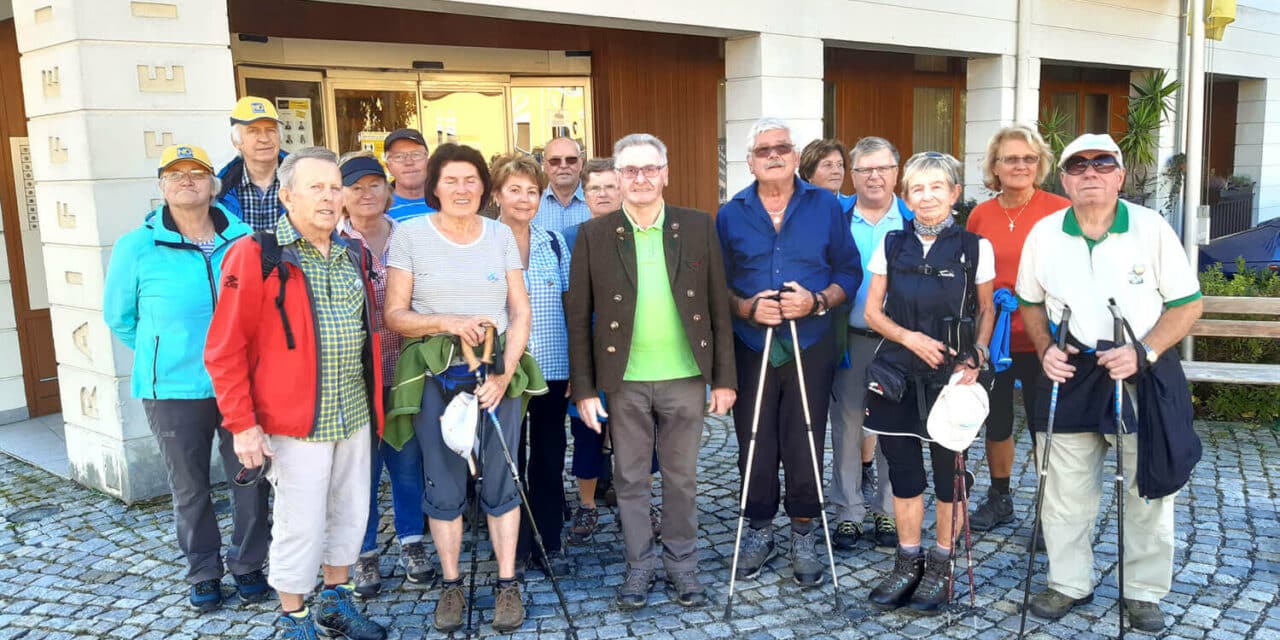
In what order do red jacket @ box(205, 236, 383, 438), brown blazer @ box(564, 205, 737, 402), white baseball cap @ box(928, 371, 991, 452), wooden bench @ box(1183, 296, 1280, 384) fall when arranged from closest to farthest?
red jacket @ box(205, 236, 383, 438)
white baseball cap @ box(928, 371, 991, 452)
brown blazer @ box(564, 205, 737, 402)
wooden bench @ box(1183, 296, 1280, 384)

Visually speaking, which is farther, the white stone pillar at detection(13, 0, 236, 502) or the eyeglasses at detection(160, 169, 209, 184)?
the white stone pillar at detection(13, 0, 236, 502)

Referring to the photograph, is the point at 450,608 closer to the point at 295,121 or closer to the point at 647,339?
the point at 647,339

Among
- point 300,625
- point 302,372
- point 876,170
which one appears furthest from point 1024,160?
point 300,625

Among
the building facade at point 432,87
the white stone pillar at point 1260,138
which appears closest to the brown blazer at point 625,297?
the building facade at point 432,87

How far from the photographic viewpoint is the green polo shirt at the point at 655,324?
389 cm

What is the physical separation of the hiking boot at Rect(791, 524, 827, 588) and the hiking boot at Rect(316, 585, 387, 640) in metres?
1.80

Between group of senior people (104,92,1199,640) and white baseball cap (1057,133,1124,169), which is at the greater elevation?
white baseball cap (1057,133,1124,169)

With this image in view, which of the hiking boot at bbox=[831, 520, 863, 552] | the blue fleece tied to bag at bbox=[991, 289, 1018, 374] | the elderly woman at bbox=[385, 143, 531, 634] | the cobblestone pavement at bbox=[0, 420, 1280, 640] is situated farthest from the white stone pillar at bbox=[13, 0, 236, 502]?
the blue fleece tied to bag at bbox=[991, 289, 1018, 374]

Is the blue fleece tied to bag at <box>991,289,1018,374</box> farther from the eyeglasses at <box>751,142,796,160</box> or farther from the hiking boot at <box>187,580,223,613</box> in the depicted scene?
the hiking boot at <box>187,580,223,613</box>

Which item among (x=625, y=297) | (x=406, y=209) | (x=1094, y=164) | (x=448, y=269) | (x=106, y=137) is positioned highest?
(x=106, y=137)

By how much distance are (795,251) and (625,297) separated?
0.79m

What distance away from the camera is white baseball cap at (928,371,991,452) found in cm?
367

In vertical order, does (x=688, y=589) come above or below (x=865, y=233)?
below

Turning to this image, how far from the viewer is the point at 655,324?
3.91m
